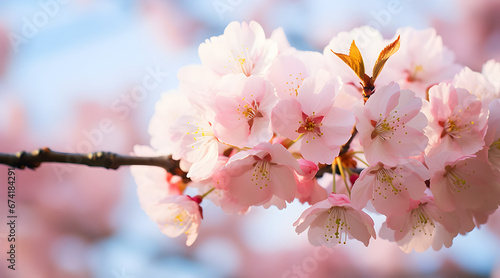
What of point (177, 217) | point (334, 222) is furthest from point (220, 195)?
point (334, 222)

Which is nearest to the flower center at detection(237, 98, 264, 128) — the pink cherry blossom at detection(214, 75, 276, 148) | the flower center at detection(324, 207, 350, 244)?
the pink cherry blossom at detection(214, 75, 276, 148)

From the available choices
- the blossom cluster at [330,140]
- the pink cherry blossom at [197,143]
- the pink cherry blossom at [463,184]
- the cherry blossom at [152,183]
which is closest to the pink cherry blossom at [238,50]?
the blossom cluster at [330,140]

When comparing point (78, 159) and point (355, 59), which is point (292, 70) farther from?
point (78, 159)

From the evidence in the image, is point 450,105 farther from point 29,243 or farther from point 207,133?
point 29,243

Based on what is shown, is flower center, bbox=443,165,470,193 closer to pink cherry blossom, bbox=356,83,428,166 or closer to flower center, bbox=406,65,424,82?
pink cherry blossom, bbox=356,83,428,166

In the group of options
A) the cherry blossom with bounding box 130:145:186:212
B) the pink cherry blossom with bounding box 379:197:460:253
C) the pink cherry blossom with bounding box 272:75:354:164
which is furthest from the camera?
the cherry blossom with bounding box 130:145:186:212

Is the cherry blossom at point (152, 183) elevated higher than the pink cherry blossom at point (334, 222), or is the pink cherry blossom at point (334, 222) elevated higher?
the cherry blossom at point (152, 183)

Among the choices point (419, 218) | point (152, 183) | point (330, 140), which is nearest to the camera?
point (330, 140)

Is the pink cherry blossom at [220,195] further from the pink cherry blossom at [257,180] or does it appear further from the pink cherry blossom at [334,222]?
the pink cherry blossom at [334,222]
